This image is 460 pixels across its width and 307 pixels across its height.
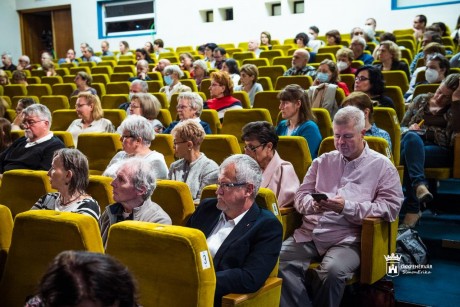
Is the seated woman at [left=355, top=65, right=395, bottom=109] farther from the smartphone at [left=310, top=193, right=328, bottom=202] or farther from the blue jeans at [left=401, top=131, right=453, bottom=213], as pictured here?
the smartphone at [left=310, top=193, right=328, bottom=202]

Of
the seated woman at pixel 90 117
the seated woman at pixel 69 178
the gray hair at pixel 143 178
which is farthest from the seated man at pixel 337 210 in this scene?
the seated woman at pixel 90 117

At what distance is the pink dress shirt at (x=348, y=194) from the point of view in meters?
2.35

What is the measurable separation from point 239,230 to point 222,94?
2.44 metres

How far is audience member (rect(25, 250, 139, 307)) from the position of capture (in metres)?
1.01

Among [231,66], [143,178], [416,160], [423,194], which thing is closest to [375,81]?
[416,160]

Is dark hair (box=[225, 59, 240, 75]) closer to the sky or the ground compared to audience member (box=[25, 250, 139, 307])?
closer to the sky

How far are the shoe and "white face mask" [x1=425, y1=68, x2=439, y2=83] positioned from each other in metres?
1.47

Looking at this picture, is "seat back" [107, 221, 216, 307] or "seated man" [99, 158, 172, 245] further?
"seated man" [99, 158, 172, 245]

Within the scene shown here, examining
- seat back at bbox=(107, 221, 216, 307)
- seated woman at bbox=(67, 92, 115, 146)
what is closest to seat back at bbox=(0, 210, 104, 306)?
seat back at bbox=(107, 221, 216, 307)

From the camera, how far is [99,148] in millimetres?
3430

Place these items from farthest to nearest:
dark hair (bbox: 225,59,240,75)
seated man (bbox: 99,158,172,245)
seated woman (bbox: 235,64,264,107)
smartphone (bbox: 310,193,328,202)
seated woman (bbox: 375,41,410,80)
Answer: dark hair (bbox: 225,59,240,75) → seated woman (bbox: 375,41,410,80) → seated woman (bbox: 235,64,264,107) → smartphone (bbox: 310,193,328,202) → seated man (bbox: 99,158,172,245)

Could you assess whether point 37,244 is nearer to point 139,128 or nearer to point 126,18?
point 139,128

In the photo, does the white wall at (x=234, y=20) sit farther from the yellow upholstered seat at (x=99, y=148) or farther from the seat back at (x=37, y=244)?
the seat back at (x=37, y=244)

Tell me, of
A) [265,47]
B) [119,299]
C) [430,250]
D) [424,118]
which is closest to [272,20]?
[265,47]
